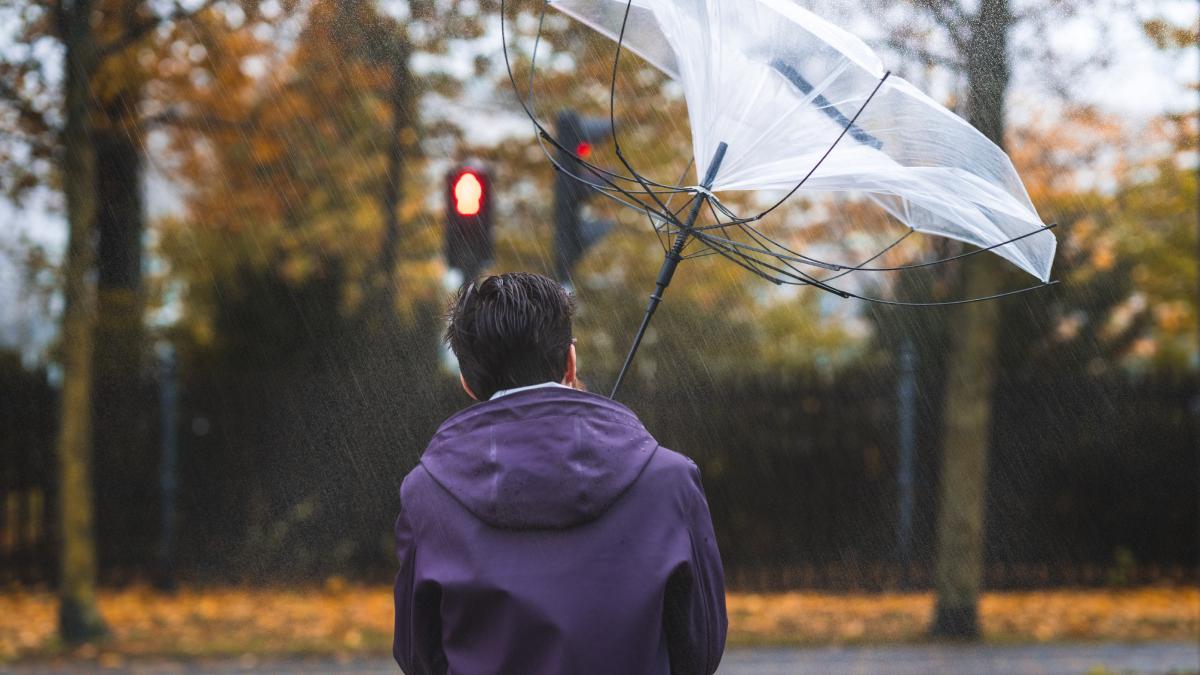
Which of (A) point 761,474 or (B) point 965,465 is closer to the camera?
(B) point 965,465

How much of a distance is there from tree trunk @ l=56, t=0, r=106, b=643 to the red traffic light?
2843mm

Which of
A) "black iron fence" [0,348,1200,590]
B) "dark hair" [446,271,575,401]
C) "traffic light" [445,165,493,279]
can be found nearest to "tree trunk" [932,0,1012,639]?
"black iron fence" [0,348,1200,590]

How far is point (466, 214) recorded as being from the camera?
19.2ft

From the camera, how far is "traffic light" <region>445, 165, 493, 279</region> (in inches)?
231

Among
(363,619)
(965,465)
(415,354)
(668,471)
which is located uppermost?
(668,471)

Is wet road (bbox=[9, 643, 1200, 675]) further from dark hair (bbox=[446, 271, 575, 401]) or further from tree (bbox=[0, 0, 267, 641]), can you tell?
dark hair (bbox=[446, 271, 575, 401])

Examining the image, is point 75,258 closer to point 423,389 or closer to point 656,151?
point 423,389

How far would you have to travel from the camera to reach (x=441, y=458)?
1.75 meters

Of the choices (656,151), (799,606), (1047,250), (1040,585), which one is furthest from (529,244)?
(1047,250)

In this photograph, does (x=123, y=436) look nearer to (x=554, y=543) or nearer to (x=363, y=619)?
(x=363, y=619)

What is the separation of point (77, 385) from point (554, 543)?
6.48 metres

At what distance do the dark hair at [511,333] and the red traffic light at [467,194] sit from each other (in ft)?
13.3

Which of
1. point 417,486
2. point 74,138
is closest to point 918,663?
point 417,486

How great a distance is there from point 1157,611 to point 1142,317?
310 centimetres
